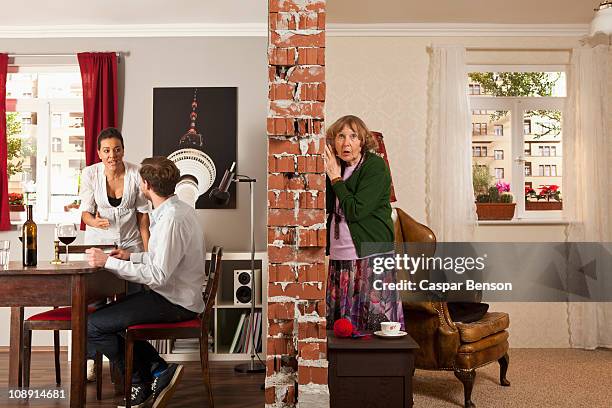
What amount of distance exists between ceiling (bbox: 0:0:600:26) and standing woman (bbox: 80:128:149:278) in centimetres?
133

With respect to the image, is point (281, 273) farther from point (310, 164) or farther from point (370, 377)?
point (370, 377)

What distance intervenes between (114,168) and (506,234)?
3153 millimetres

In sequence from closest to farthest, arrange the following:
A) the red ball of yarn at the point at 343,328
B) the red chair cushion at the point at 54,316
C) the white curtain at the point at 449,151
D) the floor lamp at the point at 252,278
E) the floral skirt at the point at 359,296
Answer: the red ball of yarn at the point at 343,328 < the floral skirt at the point at 359,296 < the red chair cushion at the point at 54,316 < the floor lamp at the point at 252,278 < the white curtain at the point at 449,151

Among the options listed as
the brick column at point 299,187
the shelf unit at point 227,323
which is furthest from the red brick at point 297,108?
the shelf unit at point 227,323

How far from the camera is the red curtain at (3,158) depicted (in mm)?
5215

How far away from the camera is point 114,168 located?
4074mm

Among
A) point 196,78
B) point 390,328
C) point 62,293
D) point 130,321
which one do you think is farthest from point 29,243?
point 196,78

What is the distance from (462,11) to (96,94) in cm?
294

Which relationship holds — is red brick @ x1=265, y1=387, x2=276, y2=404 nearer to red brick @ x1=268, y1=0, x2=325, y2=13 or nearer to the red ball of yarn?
the red ball of yarn

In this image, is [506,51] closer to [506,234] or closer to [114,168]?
[506,234]

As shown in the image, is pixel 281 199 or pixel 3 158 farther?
pixel 3 158

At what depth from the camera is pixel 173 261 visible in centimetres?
318

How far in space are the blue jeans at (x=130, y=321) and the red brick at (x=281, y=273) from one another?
37.1 inches
